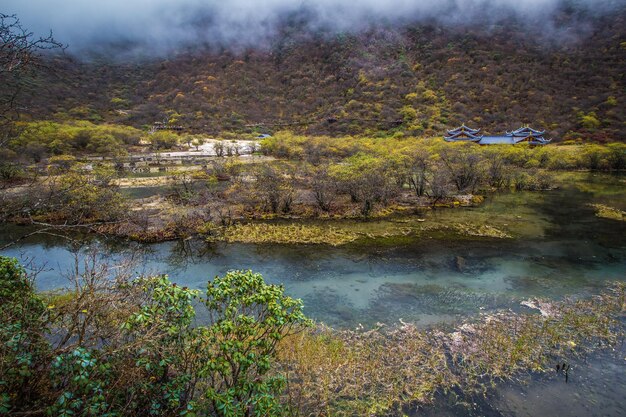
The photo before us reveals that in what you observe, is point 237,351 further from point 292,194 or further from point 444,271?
point 292,194

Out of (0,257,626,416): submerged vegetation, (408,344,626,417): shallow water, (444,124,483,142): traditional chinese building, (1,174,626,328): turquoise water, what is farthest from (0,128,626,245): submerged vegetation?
(444,124,483,142): traditional chinese building

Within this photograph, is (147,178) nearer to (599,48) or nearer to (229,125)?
(229,125)

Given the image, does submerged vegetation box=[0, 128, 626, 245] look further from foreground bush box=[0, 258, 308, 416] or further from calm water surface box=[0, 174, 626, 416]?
foreground bush box=[0, 258, 308, 416]

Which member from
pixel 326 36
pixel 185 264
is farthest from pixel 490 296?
pixel 326 36

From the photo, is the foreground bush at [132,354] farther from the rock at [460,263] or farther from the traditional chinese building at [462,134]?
the traditional chinese building at [462,134]

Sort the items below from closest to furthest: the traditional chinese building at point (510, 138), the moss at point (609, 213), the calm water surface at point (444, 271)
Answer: the calm water surface at point (444, 271) < the moss at point (609, 213) < the traditional chinese building at point (510, 138)

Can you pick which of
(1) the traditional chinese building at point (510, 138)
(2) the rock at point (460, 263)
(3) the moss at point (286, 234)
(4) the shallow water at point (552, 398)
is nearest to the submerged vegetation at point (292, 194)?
(3) the moss at point (286, 234)

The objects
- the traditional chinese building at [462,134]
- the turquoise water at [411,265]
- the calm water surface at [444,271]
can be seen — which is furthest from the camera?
the traditional chinese building at [462,134]

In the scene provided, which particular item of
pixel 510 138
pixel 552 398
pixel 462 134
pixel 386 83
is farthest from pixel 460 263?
pixel 386 83
